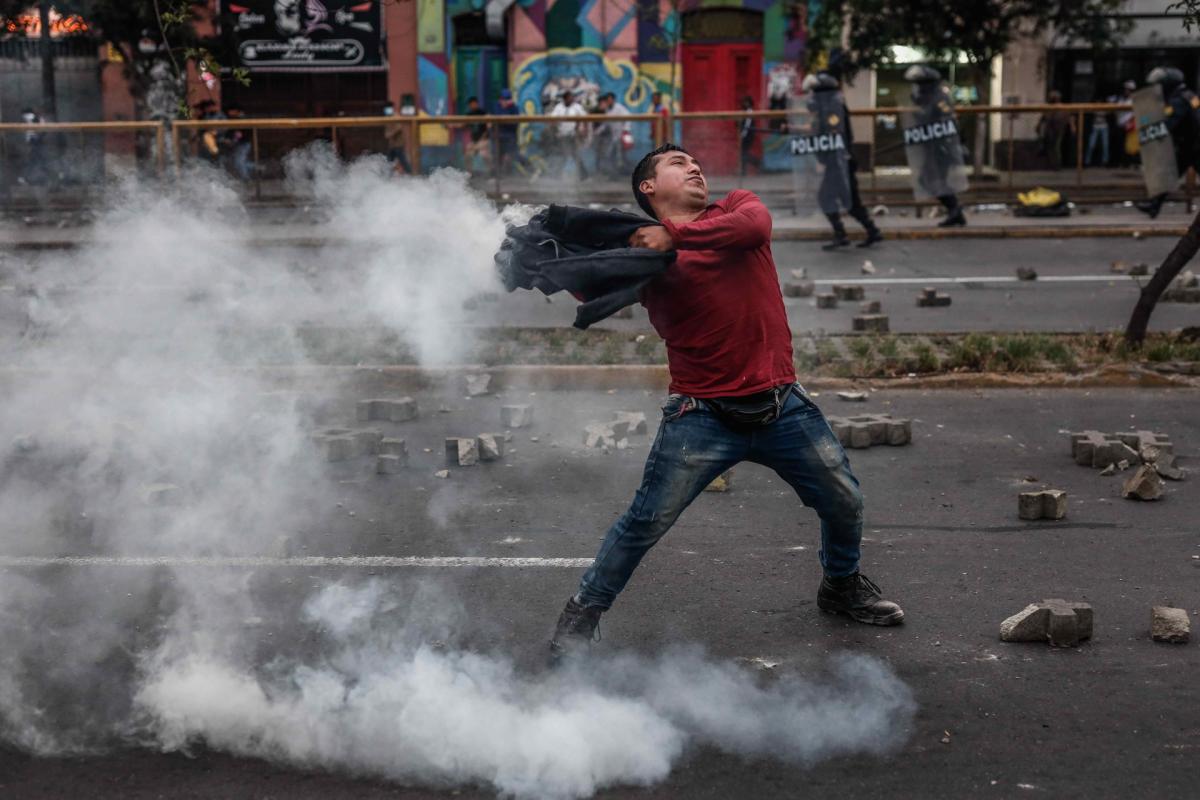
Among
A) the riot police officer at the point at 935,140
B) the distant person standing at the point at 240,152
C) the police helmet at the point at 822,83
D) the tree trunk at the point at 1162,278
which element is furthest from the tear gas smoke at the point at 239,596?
the riot police officer at the point at 935,140

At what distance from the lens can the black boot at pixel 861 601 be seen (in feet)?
15.5

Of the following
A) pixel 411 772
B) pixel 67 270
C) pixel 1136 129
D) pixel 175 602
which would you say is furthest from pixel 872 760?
pixel 1136 129

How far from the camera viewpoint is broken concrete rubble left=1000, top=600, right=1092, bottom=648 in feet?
14.7

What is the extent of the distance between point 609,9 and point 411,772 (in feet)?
87.2

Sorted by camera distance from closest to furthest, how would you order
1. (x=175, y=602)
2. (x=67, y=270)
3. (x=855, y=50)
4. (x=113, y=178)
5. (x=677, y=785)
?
(x=677, y=785) → (x=175, y=602) → (x=67, y=270) → (x=113, y=178) → (x=855, y=50)

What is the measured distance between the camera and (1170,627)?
14.8ft

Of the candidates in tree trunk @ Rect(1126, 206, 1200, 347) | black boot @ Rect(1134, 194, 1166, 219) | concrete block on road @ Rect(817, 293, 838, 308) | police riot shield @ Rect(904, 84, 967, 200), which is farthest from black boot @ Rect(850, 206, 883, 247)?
tree trunk @ Rect(1126, 206, 1200, 347)

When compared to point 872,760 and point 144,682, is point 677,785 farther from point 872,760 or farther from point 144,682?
point 144,682

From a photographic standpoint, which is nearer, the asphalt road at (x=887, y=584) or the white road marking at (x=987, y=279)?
the asphalt road at (x=887, y=584)

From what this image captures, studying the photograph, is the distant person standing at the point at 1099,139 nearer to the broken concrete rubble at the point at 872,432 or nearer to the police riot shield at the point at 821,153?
the police riot shield at the point at 821,153

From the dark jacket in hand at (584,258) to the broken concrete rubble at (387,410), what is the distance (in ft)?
13.1

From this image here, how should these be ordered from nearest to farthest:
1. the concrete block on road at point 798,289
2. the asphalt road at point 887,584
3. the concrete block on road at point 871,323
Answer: the asphalt road at point 887,584, the concrete block on road at point 871,323, the concrete block on road at point 798,289

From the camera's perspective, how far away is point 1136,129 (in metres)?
17.3

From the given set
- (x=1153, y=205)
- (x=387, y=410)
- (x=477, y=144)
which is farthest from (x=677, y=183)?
(x=1153, y=205)
